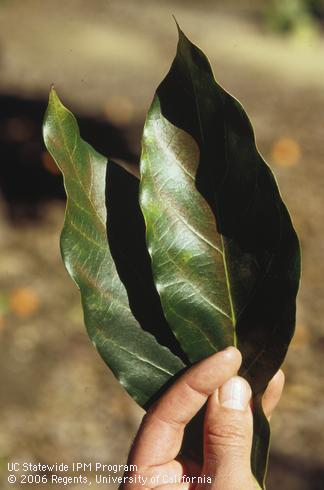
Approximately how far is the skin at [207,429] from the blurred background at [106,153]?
1651 millimetres

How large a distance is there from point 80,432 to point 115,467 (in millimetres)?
208

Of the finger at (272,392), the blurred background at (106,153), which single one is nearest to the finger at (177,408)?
the finger at (272,392)

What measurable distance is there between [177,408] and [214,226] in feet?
0.93

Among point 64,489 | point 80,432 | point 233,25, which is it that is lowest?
point 64,489

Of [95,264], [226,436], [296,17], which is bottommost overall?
[226,436]

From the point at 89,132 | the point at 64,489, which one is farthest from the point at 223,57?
the point at 64,489

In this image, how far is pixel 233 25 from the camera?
6297 mm

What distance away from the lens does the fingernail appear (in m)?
1.05

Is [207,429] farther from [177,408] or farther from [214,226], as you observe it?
[214,226]

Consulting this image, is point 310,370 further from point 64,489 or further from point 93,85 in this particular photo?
point 93,85

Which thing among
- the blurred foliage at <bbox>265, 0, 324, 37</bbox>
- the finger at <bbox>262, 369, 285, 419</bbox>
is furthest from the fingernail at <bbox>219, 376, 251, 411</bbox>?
the blurred foliage at <bbox>265, 0, 324, 37</bbox>

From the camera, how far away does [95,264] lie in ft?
3.37

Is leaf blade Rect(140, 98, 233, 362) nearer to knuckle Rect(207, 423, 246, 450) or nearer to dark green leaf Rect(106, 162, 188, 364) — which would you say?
dark green leaf Rect(106, 162, 188, 364)

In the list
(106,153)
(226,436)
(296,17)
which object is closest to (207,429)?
(226,436)
